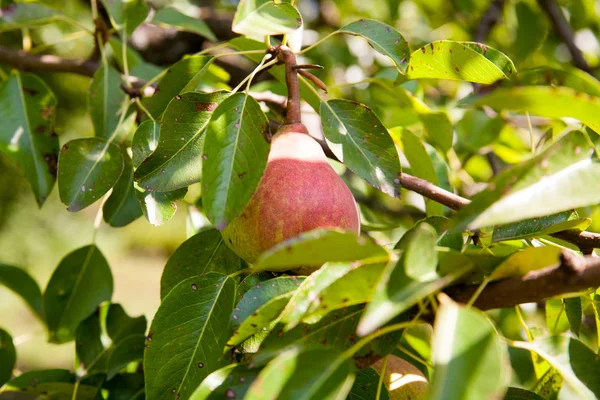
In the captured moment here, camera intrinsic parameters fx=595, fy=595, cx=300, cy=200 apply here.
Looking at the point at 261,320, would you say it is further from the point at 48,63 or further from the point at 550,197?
the point at 48,63

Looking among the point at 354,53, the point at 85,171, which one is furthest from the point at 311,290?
the point at 354,53

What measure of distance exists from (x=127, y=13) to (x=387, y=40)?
590mm

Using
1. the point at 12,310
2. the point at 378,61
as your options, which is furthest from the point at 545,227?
the point at 12,310

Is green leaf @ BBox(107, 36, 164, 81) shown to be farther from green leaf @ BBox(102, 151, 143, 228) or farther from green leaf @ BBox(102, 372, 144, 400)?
green leaf @ BBox(102, 372, 144, 400)

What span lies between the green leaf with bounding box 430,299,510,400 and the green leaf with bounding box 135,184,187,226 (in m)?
0.36

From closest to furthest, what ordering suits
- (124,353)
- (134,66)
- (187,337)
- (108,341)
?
(187,337)
(124,353)
(108,341)
(134,66)

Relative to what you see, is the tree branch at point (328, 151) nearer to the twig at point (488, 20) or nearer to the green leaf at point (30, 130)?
the green leaf at point (30, 130)

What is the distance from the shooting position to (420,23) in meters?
2.13

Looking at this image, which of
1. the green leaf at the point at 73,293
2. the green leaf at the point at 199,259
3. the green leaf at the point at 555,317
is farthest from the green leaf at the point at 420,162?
the green leaf at the point at 73,293

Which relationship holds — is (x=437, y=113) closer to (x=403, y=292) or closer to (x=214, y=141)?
(x=214, y=141)

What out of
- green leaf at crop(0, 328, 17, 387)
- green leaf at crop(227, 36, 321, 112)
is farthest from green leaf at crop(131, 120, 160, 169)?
green leaf at crop(0, 328, 17, 387)

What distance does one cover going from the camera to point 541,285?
46cm

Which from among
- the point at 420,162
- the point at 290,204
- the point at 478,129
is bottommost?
the point at 478,129

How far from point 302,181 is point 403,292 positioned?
234 mm
